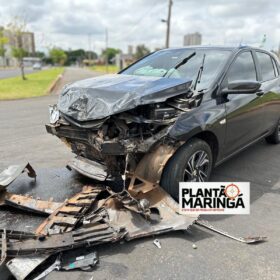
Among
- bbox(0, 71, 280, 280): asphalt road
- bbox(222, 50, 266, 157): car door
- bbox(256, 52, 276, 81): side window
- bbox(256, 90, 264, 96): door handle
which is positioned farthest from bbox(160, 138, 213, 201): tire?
bbox(256, 52, 276, 81): side window

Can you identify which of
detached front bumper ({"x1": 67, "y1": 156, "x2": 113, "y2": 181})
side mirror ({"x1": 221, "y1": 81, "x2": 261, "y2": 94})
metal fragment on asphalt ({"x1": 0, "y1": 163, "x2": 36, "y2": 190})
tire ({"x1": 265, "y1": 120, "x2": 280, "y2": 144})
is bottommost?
tire ({"x1": 265, "y1": 120, "x2": 280, "y2": 144})

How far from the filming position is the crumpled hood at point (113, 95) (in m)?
2.95

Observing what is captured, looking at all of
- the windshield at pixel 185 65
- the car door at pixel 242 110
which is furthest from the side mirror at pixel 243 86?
the windshield at pixel 185 65

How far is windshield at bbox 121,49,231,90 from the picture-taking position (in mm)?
3758

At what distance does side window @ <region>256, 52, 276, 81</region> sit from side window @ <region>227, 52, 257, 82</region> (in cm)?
33

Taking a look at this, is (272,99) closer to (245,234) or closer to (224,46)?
(224,46)

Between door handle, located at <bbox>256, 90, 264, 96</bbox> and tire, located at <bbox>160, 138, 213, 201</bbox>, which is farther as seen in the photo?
door handle, located at <bbox>256, 90, 264, 96</bbox>

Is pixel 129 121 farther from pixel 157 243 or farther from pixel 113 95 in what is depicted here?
pixel 157 243

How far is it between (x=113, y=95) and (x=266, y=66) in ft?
10.1

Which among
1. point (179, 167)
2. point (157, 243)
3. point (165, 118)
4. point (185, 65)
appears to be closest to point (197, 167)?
point (179, 167)

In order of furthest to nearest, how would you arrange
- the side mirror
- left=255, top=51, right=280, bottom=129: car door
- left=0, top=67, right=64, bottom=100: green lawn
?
left=0, top=67, right=64, bottom=100: green lawn → left=255, top=51, right=280, bottom=129: car door → the side mirror

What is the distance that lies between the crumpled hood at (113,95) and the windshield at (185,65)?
57 centimetres

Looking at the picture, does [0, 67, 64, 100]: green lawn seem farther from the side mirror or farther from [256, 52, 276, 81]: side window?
the side mirror

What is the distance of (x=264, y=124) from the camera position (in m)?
4.86
